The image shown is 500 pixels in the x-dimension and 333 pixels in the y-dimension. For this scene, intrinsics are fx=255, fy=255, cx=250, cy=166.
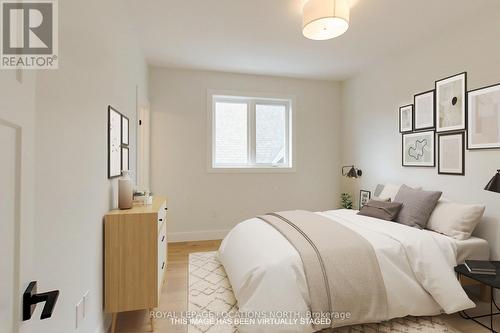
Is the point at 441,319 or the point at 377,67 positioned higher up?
the point at 377,67

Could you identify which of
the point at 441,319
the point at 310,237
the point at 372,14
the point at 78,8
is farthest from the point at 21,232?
the point at 372,14

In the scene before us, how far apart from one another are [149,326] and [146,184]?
2144 mm

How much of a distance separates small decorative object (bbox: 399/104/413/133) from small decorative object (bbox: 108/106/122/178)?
3428mm

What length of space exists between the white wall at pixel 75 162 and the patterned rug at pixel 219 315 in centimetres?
75

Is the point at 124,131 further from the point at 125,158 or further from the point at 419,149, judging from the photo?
the point at 419,149

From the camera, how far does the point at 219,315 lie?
2.13 m

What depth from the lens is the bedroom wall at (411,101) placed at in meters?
2.45

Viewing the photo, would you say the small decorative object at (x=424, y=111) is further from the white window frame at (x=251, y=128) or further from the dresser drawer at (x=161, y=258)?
the dresser drawer at (x=161, y=258)

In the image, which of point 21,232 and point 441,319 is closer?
point 21,232

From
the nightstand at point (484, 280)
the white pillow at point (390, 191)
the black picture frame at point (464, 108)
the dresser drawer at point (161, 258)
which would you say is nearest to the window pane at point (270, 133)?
the white pillow at point (390, 191)

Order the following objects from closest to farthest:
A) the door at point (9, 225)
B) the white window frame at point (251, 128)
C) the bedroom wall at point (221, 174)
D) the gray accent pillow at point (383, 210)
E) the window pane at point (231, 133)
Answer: the door at point (9, 225) < the gray accent pillow at point (383, 210) < the bedroom wall at point (221, 174) < the white window frame at point (251, 128) < the window pane at point (231, 133)

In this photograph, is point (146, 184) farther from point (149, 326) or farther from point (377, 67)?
point (377, 67)

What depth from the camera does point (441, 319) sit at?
2.08 metres

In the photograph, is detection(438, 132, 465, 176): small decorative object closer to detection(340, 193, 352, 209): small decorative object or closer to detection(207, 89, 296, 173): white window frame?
detection(340, 193, 352, 209): small decorative object
